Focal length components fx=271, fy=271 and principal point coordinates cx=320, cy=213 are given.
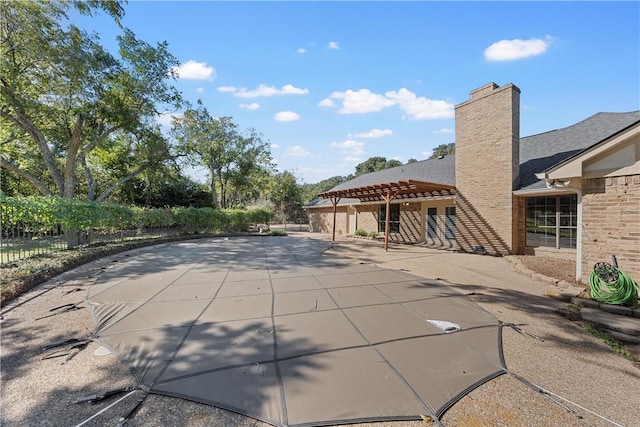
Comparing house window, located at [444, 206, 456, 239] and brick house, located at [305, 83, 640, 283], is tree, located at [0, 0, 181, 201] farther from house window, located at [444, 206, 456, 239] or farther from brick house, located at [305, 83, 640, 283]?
house window, located at [444, 206, 456, 239]

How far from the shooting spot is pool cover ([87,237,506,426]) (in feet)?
7.77

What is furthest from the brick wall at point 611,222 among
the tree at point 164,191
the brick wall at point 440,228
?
the tree at point 164,191

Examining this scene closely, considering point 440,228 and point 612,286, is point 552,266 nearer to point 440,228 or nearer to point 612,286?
point 612,286

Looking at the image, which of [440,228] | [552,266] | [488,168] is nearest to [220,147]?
[440,228]

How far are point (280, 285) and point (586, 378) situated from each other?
4.64m

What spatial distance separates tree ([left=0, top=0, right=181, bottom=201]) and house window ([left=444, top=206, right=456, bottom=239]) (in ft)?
51.0

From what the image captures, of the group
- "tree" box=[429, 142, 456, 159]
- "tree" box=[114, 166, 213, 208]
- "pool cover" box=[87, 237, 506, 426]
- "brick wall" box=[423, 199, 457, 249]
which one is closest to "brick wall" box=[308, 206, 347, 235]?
"brick wall" box=[423, 199, 457, 249]

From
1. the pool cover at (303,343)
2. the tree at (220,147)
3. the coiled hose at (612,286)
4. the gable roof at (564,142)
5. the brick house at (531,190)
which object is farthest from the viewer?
the tree at (220,147)

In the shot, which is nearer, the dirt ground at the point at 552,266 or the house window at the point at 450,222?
the dirt ground at the point at 552,266

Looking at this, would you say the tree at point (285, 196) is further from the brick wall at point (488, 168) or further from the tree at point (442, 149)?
the tree at point (442, 149)

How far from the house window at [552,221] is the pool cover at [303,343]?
5.92m

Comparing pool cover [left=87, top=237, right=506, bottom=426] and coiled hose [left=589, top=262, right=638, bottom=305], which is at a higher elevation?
coiled hose [left=589, top=262, right=638, bottom=305]

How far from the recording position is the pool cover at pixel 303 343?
2.37m

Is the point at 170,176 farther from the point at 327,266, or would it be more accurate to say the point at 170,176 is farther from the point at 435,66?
the point at 435,66
